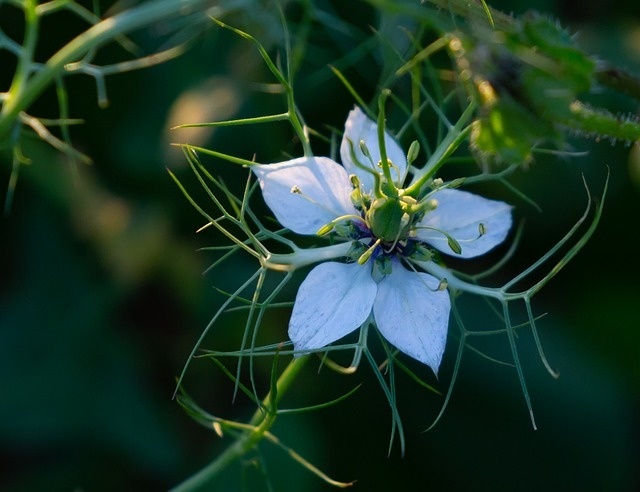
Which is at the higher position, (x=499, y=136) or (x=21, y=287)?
(x=499, y=136)

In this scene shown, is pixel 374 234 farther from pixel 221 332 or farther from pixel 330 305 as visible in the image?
pixel 221 332

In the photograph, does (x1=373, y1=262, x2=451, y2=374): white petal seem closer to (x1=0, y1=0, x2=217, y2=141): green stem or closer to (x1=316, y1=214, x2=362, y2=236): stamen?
(x1=316, y1=214, x2=362, y2=236): stamen

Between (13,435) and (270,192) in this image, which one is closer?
(270,192)

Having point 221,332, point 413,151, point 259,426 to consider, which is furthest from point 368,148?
point 221,332

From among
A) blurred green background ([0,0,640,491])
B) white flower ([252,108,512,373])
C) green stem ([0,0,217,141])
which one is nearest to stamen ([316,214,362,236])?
white flower ([252,108,512,373])

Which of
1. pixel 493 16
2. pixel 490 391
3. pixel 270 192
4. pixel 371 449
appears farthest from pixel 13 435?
pixel 493 16

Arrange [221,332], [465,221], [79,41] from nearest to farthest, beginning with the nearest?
1. [79,41]
2. [465,221]
3. [221,332]

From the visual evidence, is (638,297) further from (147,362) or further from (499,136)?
(499,136)

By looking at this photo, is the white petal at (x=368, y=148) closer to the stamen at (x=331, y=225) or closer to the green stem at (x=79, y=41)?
the stamen at (x=331, y=225)
